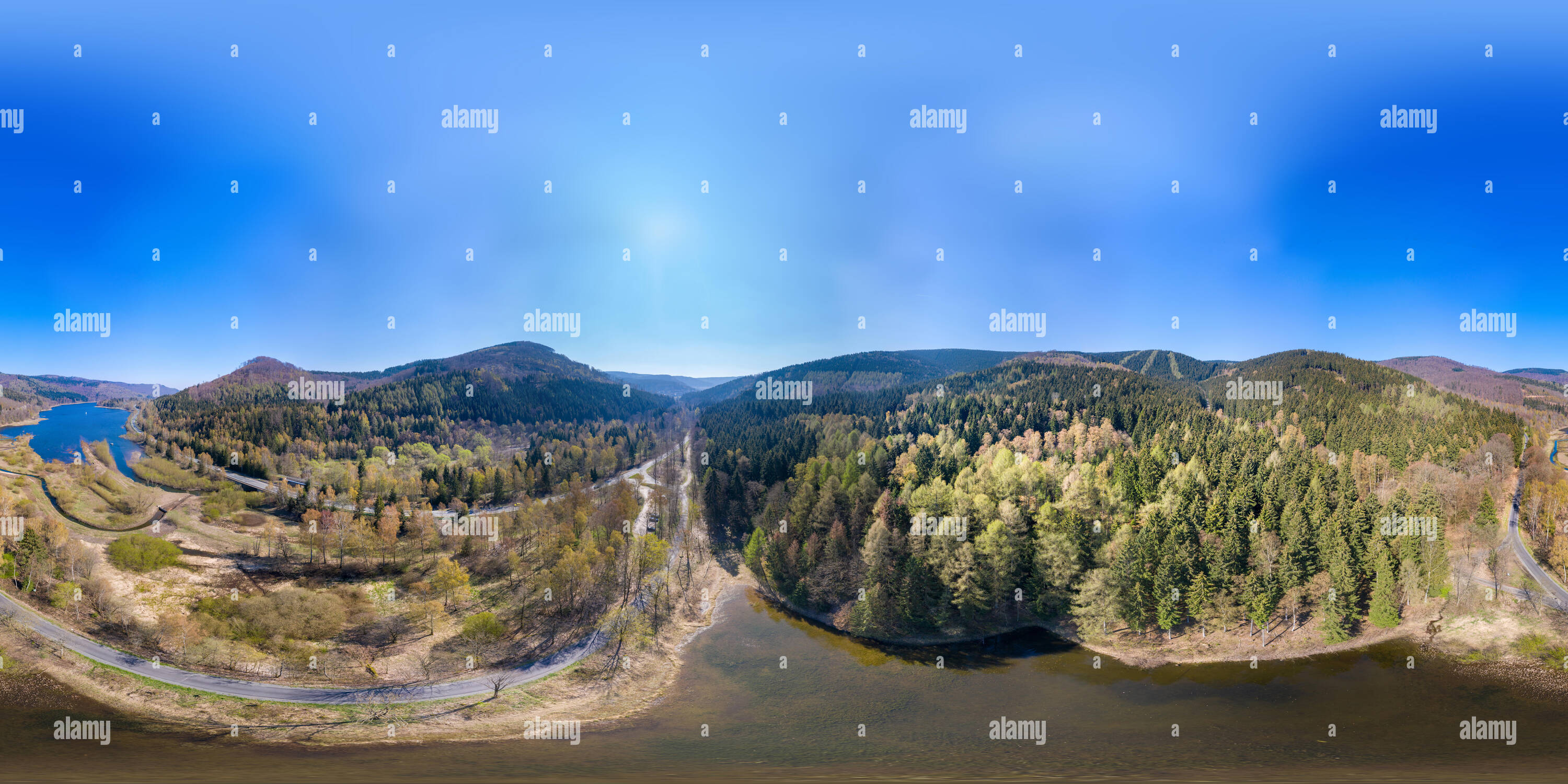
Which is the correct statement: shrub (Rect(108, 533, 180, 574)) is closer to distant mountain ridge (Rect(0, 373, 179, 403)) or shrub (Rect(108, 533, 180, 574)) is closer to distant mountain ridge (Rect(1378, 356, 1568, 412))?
distant mountain ridge (Rect(0, 373, 179, 403))

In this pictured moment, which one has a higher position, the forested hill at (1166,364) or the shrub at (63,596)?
the forested hill at (1166,364)

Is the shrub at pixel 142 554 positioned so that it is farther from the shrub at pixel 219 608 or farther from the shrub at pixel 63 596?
the shrub at pixel 219 608

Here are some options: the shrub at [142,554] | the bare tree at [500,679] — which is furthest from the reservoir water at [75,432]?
the bare tree at [500,679]

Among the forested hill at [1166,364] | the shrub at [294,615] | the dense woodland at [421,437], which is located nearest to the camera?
the shrub at [294,615]

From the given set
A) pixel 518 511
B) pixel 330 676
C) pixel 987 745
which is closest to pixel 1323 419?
pixel 987 745

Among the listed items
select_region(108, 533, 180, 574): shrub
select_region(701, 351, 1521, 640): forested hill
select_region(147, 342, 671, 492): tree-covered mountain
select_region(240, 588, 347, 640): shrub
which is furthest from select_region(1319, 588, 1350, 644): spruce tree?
select_region(108, 533, 180, 574): shrub

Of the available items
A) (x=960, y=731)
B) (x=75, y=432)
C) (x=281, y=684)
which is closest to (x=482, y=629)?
(x=281, y=684)

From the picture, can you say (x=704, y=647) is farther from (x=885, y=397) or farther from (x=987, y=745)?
(x=885, y=397)

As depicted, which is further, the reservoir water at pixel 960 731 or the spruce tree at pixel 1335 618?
the spruce tree at pixel 1335 618
